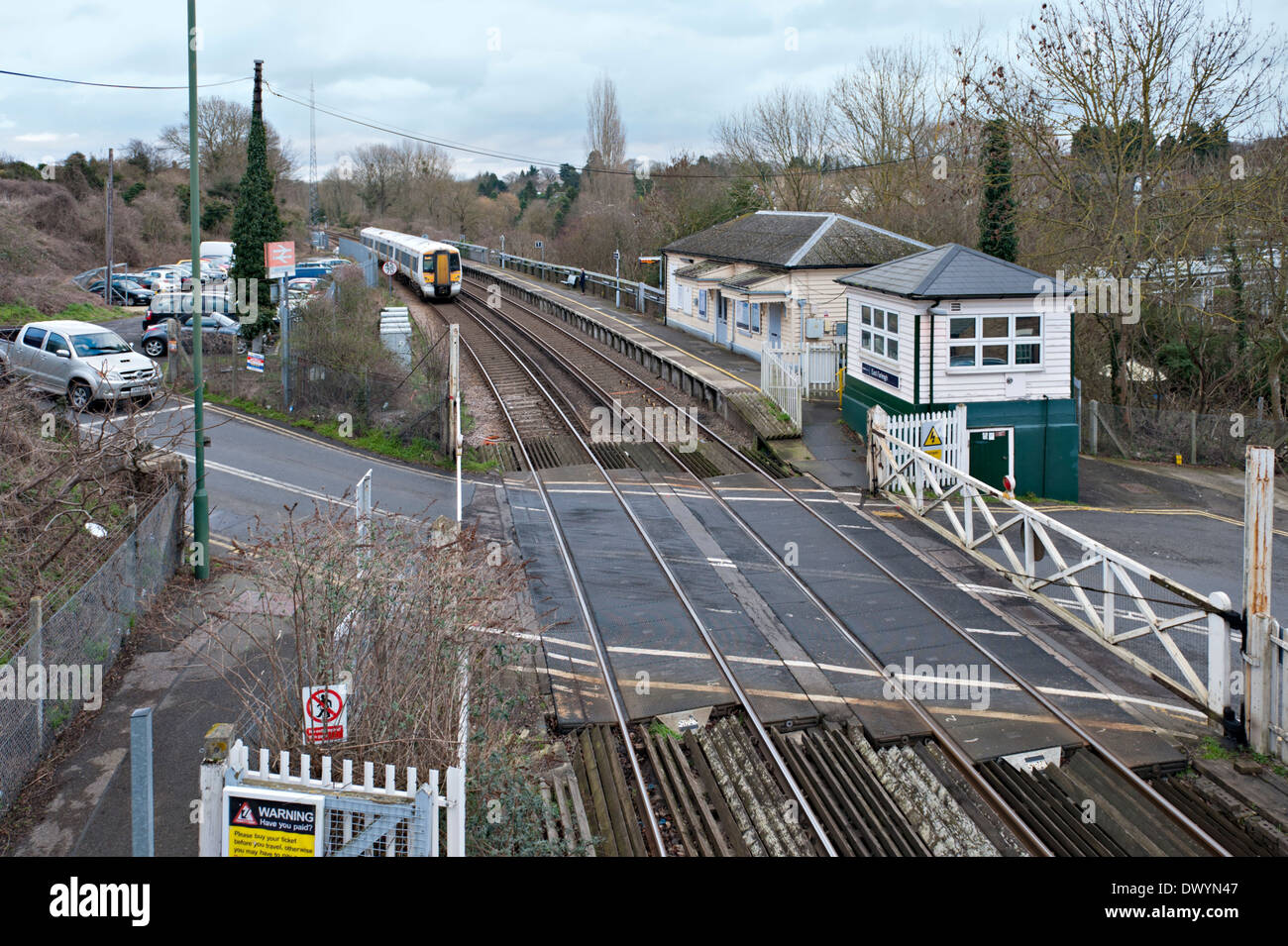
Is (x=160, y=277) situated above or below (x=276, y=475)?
above

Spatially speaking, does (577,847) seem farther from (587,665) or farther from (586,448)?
(586,448)

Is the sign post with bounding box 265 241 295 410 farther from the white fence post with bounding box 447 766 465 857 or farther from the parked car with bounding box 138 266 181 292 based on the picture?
the parked car with bounding box 138 266 181 292

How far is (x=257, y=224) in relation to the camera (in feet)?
96.0

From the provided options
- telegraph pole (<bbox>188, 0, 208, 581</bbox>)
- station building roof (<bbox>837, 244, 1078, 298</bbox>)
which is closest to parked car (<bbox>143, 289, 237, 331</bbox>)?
telegraph pole (<bbox>188, 0, 208, 581</bbox>)

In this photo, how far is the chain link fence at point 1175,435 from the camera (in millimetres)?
24672

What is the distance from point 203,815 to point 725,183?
166 ft

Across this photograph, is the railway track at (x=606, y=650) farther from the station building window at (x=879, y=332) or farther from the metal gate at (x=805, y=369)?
the station building window at (x=879, y=332)

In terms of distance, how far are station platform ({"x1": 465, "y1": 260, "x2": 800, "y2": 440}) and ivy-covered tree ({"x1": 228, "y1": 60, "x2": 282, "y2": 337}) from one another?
11041mm

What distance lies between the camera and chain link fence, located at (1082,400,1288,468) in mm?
24672

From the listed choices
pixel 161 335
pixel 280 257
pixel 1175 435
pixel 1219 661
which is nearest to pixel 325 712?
pixel 1219 661

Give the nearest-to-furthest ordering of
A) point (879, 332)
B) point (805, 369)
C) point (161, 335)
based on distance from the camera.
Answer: point (879, 332)
point (805, 369)
point (161, 335)

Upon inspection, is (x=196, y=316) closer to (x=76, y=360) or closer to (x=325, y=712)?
(x=325, y=712)

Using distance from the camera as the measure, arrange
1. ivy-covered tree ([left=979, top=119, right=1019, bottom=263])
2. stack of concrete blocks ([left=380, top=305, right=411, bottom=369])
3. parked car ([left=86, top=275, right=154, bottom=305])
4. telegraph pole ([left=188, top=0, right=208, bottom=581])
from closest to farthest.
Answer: telegraph pole ([left=188, top=0, right=208, bottom=581]) → stack of concrete blocks ([left=380, top=305, right=411, bottom=369]) → ivy-covered tree ([left=979, top=119, right=1019, bottom=263]) → parked car ([left=86, top=275, right=154, bottom=305])

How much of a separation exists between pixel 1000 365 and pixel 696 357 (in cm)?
1218
